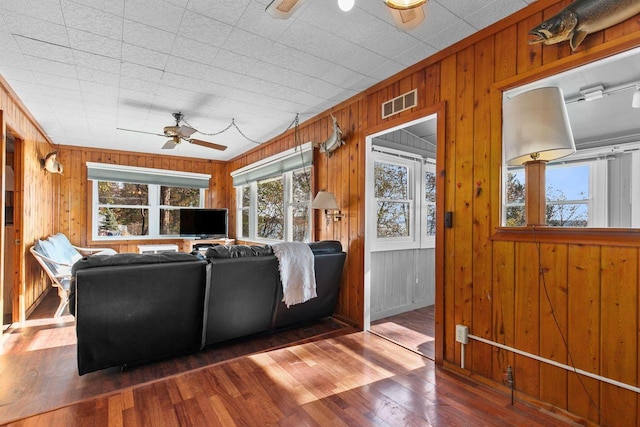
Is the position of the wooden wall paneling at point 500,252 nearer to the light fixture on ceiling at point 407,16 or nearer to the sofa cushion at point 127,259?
the light fixture on ceiling at point 407,16

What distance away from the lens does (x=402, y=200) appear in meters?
4.15

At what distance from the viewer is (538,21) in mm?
1957

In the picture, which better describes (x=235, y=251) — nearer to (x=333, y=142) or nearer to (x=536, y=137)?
(x=333, y=142)

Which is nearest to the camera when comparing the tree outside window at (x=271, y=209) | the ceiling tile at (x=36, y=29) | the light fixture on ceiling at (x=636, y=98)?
the light fixture on ceiling at (x=636, y=98)

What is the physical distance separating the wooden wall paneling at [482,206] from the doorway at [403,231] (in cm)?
121

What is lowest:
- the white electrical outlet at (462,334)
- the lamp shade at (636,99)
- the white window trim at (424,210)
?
the white electrical outlet at (462,334)

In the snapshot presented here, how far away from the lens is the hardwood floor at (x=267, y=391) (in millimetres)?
1834

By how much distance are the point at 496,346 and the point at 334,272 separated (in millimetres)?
1641

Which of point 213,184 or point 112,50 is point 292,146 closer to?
point 112,50

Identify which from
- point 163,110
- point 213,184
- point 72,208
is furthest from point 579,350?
point 72,208

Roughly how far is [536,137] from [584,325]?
3.55ft

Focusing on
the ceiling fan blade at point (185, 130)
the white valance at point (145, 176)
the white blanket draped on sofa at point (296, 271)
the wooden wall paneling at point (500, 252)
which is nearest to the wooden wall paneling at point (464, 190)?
the wooden wall paneling at point (500, 252)

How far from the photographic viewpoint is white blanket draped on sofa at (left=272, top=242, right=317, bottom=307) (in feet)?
9.60

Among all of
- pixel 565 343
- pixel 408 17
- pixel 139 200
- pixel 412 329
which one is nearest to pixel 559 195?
pixel 565 343
